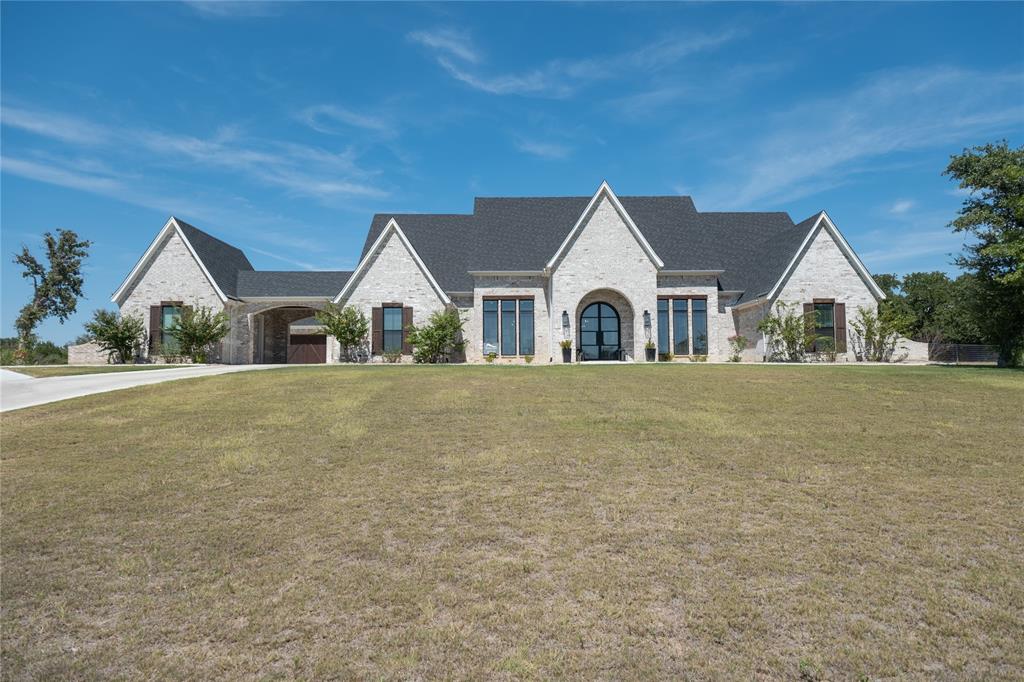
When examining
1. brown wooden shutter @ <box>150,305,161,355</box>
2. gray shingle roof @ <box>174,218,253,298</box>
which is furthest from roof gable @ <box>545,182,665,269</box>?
brown wooden shutter @ <box>150,305,161,355</box>

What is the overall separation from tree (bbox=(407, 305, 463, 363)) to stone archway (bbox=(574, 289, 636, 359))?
20.3 ft

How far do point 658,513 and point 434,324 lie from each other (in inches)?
871

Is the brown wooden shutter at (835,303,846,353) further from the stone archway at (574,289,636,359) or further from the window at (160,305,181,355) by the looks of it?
the window at (160,305,181,355)

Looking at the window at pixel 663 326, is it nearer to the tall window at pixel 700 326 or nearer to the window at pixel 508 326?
the tall window at pixel 700 326

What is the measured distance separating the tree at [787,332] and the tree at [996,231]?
22.3 ft

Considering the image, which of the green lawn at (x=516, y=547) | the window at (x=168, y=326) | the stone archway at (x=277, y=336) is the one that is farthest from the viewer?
the stone archway at (x=277, y=336)

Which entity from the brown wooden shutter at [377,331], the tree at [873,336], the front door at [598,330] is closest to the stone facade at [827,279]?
the tree at [873,336]

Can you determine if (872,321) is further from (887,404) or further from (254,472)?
(254,472)

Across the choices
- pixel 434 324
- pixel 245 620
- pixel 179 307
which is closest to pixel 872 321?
pixel 434 324

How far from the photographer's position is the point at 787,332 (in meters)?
27.4

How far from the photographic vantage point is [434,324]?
28.0 meters

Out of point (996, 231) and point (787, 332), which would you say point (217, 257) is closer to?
point (787, 332)

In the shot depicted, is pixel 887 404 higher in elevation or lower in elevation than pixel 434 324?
lower

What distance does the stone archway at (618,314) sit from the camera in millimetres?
28797
